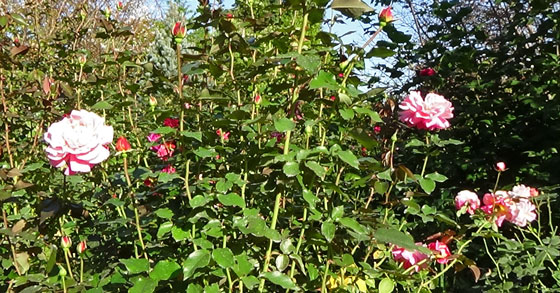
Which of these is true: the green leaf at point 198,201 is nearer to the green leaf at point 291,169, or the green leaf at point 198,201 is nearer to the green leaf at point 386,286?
the green leaf at point 291,169

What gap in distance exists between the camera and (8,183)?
157cm

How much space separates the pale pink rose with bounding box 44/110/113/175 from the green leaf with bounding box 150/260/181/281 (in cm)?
27

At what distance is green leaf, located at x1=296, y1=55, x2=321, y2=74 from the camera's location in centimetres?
118

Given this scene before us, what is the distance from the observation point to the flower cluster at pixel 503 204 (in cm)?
163

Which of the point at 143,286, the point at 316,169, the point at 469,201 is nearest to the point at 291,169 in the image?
the point at 316,169

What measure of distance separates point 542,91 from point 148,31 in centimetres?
782

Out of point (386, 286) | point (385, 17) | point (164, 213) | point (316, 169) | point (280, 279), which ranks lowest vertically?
point (386, 286)

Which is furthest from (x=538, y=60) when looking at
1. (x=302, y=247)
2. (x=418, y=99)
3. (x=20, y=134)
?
(x=20, y=134)

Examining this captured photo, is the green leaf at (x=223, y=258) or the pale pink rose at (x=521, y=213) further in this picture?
the pale pink rose at (x=521, y=213)

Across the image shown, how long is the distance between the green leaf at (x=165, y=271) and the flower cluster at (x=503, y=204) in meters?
0.90

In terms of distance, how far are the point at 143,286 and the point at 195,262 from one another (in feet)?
0.41

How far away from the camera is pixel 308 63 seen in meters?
1.19

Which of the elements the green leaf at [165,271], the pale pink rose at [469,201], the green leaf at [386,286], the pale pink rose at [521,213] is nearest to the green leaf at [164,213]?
the green leaf at [165,271]

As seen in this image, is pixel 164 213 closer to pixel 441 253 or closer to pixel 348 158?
pixel 348 158
